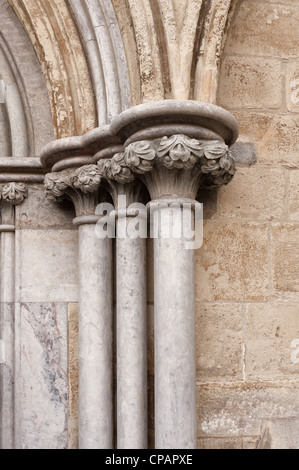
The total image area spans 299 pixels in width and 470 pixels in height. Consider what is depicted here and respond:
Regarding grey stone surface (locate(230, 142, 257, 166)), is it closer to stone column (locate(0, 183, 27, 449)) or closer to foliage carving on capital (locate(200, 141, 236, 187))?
foliage carving on capital (locate(200, 141, 236, 187))

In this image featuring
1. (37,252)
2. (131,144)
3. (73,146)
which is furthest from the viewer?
(37,252)

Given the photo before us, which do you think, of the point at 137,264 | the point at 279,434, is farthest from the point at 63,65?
the point at 279,434

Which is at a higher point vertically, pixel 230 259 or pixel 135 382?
pixel 230 259

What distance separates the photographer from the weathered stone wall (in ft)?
6.29

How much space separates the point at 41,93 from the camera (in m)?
2.02

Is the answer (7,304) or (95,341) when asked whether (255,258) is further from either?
(7,304)

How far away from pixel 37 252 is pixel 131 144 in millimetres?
584

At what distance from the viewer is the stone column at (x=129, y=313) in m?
1.77

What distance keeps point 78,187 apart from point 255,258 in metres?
0.72

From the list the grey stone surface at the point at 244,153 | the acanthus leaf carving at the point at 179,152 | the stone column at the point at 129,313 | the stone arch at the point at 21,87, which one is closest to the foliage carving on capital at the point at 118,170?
the stone column at the point at 129,313

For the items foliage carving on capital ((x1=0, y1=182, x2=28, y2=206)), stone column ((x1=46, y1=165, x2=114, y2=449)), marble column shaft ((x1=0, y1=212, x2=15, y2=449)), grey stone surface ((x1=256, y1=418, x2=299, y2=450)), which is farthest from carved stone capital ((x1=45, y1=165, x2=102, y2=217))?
grey stone surface ((x1=256, y1=418, x2=299, y2=450))
